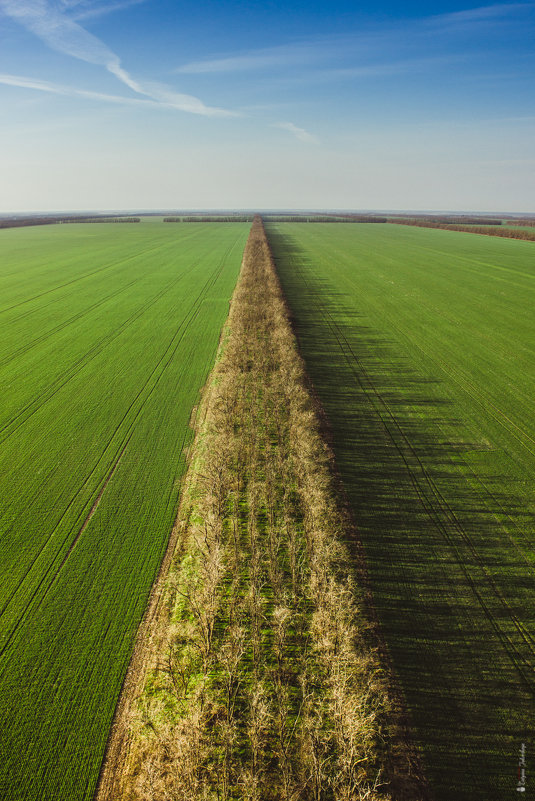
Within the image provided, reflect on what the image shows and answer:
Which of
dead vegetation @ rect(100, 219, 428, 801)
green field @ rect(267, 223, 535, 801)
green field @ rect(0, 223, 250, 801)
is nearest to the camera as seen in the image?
dead vegetation @ rect(100, 219, 428, 801)

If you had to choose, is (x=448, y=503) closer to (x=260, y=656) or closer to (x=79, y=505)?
(x=260, y=656)

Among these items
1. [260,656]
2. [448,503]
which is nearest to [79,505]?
[260,656]

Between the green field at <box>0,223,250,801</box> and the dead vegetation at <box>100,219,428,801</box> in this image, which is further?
the green field at <box>0,223,250,801</box>

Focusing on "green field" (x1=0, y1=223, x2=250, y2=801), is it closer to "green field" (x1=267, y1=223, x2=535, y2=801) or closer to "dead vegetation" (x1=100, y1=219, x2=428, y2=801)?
"dead vegetation" (x1=100, y1=219, x2=428, y2=801)

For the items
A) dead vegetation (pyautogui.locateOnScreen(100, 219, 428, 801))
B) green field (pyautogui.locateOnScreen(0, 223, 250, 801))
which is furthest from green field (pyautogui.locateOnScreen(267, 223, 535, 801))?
green field (pyautogui.locateOnScreen(0, 223, 250, 801))

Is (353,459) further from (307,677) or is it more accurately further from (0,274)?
(0,274)

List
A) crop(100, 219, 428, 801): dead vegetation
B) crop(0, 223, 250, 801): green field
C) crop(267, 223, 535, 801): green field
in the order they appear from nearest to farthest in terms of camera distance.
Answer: crop(100, 219, 428, 801): dead vegetation → crop(0, 223, 250, 801): green field → crop(267, 223, 535, 801): green field

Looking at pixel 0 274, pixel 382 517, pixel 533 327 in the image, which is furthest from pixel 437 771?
pixel 0 274
